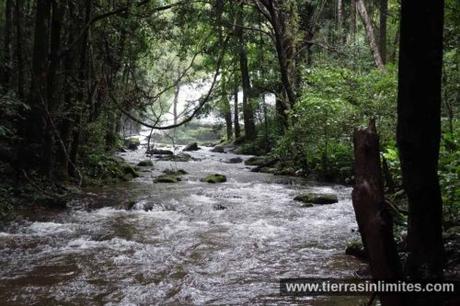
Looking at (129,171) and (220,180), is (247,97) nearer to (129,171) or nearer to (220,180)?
(129,171)

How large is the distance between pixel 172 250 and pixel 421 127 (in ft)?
13.6

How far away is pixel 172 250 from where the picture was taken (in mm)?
6129

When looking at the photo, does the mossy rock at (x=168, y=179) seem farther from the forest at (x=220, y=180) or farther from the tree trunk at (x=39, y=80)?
the tree trunk at (x=39, y=80)

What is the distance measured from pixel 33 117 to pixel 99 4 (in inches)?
131

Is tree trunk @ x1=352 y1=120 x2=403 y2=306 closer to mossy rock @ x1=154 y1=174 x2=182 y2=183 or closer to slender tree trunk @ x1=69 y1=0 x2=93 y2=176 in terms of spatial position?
slender tree trunk @ x1=69 y1=0 x2=93 y2=176

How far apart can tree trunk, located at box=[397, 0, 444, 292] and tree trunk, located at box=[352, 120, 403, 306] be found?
0.73 ft

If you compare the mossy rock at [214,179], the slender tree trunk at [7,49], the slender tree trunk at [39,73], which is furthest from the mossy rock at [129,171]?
the slender tree trunk at [39,73]

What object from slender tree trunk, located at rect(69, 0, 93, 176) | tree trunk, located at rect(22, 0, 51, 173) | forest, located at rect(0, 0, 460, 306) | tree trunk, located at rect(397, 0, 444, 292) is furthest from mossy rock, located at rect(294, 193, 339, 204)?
tree trunk, located at rect(397, 0, 444, 292)

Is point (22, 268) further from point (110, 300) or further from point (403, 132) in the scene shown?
point (403, 132)

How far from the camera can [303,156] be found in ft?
48.0

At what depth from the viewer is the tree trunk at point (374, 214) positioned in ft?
9.00

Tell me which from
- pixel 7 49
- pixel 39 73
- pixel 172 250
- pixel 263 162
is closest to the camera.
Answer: pixel 172 250

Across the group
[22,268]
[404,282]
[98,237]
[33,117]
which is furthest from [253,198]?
[404,282]

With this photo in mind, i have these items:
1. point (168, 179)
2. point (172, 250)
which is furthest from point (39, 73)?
point (172, 250)
